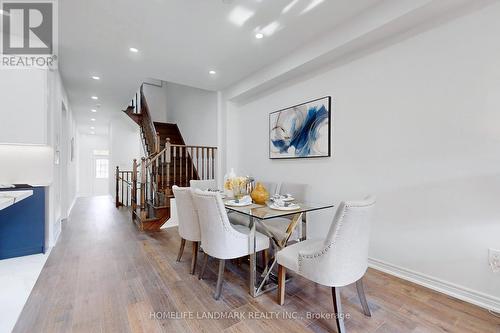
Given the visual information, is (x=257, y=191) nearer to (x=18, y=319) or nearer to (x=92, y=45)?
(x=18, y=319)

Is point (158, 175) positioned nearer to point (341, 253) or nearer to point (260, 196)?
point (260, 196)

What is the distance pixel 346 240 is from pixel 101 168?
12.0 metres

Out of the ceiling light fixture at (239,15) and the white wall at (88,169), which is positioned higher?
the ceiling light fixture at (239,15)

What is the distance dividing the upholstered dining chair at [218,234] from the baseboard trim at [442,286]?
4.92ft

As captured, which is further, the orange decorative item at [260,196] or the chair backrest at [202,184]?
the chair backrest at [202,184]

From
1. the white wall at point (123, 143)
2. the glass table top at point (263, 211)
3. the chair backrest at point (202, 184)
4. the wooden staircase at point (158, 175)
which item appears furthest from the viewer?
the white wall at point (123, 143)

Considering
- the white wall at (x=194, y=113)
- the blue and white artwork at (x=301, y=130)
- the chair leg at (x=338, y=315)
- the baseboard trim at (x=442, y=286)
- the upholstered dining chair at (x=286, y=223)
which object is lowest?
the baseboard trim at (x=442, y=286)

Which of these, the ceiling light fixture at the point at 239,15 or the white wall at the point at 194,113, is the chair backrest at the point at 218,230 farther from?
the white wall at the point at 194,113

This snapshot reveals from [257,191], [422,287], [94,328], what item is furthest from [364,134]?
[94,328]

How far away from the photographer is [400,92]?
7.93 ft

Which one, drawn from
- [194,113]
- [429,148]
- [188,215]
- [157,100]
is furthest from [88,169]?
[429,148]

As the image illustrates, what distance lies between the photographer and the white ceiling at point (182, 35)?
2.31m

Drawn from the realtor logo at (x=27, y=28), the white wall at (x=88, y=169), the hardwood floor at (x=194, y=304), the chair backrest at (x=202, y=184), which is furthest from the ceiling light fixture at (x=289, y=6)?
the white wall at (x=88, y=169)

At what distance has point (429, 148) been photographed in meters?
2.22
